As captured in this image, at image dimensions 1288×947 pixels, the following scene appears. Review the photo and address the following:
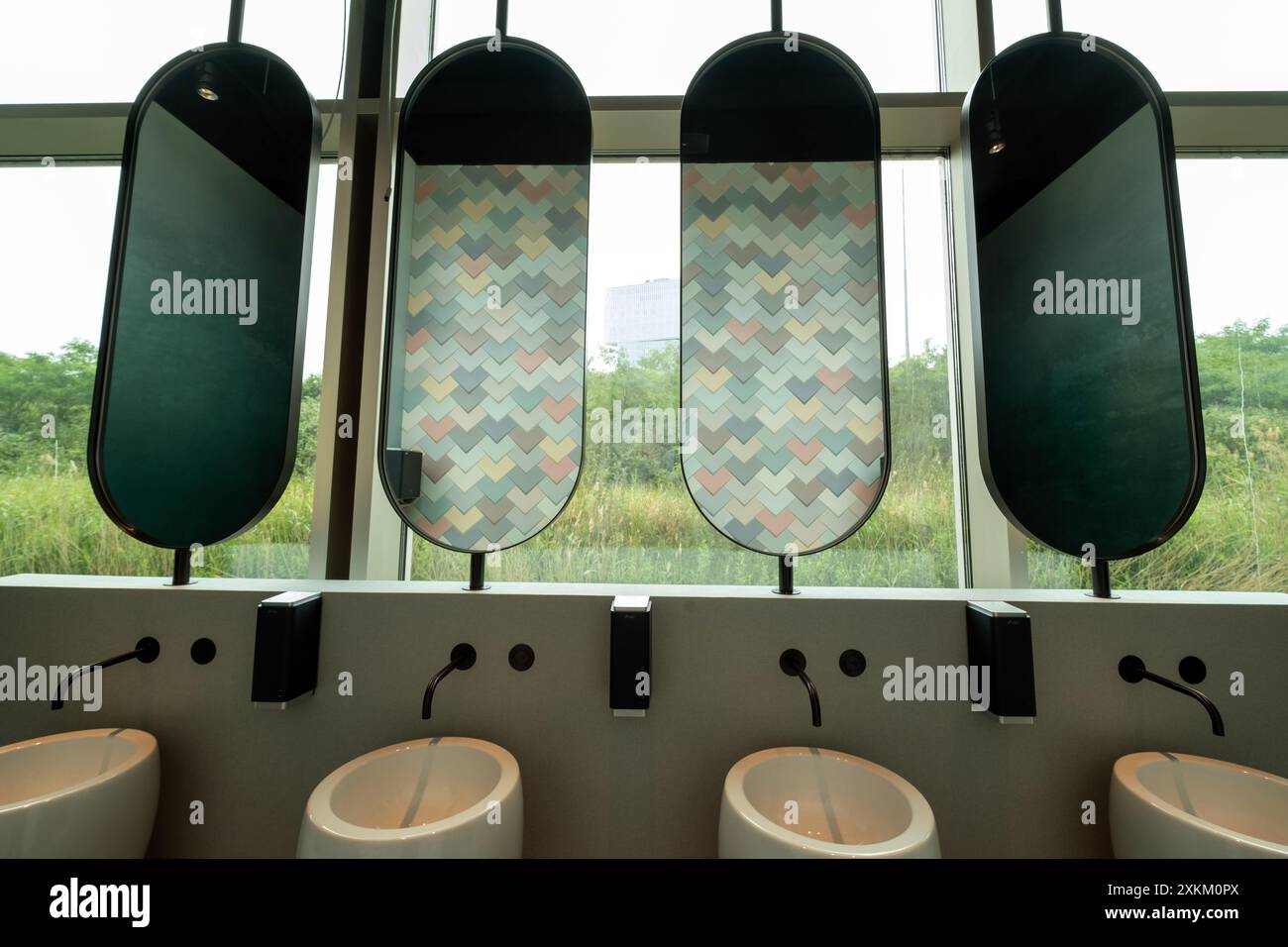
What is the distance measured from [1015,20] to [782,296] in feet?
4.03

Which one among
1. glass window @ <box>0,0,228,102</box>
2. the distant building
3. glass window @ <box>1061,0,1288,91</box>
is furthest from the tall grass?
glass window @ <box>0,0,228,102</box>

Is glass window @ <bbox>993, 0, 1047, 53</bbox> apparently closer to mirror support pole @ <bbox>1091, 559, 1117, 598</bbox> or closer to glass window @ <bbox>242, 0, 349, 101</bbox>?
mirror support pole @ <bbox>1091, 559, 1117, 598</bbox>

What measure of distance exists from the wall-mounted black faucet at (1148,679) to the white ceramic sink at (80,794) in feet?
6.22

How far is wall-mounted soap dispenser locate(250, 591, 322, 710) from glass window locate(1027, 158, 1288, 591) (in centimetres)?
180

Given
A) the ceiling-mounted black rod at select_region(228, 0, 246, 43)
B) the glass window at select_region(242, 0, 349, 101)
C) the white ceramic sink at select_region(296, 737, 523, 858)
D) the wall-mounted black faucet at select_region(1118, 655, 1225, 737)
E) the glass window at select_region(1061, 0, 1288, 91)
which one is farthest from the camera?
the glass window at select_region(242, 0, 349, 101)

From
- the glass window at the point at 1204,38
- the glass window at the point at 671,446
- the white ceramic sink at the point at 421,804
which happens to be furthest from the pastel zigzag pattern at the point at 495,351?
the glass window at the point at 1204,38

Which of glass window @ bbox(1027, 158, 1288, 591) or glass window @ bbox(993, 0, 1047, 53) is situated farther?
glass window @ bbox(993, 0, 1047, 53)

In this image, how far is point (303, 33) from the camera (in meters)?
1.68

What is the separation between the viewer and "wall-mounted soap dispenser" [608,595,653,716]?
40.1 inches

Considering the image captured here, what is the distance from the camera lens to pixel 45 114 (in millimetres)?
1545

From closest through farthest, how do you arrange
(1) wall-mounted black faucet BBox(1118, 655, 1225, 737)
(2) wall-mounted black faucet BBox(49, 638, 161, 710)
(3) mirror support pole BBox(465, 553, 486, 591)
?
(1) wall-mounted black faucet BBox(1118, 655, 1225, 737) → (2) wall-mounted black faucet BBox(49, 638, 161, 710) → (3) mirror support pole BBox(465, 553, 486, 591)

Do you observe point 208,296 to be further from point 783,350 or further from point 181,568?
point 783,350

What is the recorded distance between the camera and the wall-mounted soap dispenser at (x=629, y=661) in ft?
3.34
